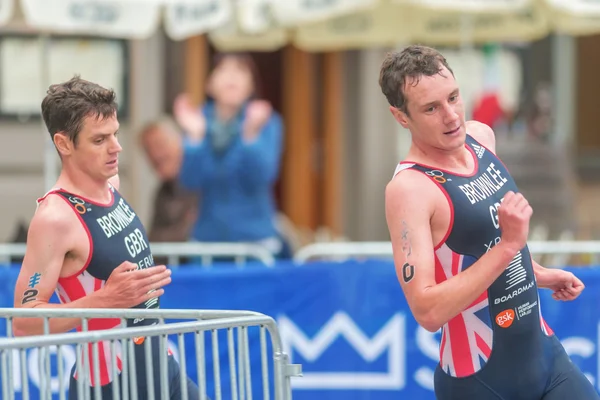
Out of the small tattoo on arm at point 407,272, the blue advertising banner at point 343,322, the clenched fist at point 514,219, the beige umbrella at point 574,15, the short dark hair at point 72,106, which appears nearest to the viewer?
the clenched fist at point 514,219

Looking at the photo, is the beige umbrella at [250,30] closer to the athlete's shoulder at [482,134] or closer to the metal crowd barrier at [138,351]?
the athlete's shoulder at [482,134]

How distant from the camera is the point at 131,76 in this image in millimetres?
13367

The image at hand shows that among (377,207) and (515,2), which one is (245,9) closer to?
(515,2)

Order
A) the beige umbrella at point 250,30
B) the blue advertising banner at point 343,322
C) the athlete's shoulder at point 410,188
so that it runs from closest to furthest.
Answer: the athlete's shoulder at point 410,188 → the blue advertising banner at point 343,322 → the beige umbrella at point 250,30

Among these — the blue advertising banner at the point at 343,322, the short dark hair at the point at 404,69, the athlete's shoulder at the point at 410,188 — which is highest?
the short dark hair at the point at 404,69

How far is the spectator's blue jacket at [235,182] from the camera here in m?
9.54

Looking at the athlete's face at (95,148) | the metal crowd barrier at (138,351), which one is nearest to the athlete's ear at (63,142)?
the athlete's face at (95,148)

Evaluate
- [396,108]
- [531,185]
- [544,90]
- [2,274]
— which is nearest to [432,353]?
[2,274]

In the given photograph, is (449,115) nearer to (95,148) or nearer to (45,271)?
(95,148)

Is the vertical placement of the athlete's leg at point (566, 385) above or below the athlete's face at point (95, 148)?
below

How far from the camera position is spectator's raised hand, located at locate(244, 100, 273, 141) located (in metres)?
→ 9.59

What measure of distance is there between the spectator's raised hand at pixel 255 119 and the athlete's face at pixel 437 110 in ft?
17.3

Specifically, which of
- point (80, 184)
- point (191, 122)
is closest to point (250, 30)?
point (191, 122)

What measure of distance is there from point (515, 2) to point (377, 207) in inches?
187
